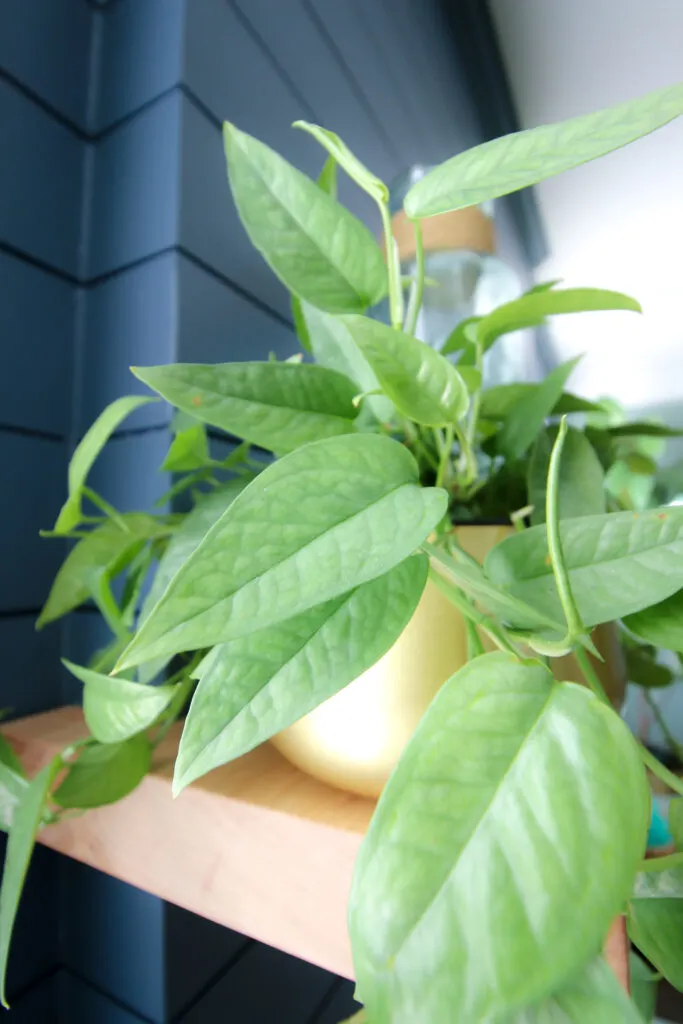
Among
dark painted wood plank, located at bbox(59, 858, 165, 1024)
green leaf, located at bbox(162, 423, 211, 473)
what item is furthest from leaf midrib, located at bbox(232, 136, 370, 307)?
dark painted wood plank, located at bbox(59, 858, 165, 1024)

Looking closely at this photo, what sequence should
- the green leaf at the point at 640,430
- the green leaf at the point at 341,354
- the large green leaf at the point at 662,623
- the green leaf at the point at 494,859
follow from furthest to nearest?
the green leaf at the point at 640,430, the green leaf at the point at 341,354, the large green leaf at the point at 662,623, the green leaf at the point at 494,859

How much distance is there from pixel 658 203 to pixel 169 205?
2.19 metres

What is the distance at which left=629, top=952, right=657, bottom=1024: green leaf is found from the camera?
0.28m

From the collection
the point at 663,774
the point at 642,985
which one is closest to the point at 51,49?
the point at 663,774

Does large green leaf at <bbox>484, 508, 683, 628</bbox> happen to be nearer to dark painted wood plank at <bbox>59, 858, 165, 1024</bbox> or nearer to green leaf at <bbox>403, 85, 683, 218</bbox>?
green leaf at <bbox>403, 85, 683, 218</bbox>

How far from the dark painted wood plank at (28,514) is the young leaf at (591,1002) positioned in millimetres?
499

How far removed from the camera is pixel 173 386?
9.4 inches

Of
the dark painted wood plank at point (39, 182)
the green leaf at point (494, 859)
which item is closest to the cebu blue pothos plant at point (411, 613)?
the green leaf at point (494, 859)

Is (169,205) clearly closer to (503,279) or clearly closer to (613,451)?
(613,451)

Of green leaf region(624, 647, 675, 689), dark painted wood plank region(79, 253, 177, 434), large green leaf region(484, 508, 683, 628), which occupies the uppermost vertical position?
dark painted wood plank region(79, 253, 177, 434)

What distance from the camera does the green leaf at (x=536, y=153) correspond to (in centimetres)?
19

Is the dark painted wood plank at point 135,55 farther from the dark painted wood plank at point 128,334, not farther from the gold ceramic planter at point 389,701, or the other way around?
the gold ceramic planter at point 389,701

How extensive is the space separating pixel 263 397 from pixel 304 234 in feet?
0.35

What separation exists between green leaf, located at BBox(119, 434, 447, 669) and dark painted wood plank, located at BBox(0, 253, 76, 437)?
1.43ft
